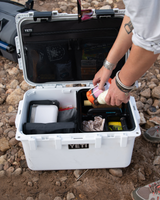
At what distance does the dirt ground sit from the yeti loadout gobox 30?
0.12m

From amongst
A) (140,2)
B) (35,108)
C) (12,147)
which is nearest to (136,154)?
(35,108)

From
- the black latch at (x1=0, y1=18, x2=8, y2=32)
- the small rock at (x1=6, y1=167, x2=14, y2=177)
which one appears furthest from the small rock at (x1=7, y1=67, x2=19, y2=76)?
the small rock at (x1=6, y1=167, x2=14, y2=177)

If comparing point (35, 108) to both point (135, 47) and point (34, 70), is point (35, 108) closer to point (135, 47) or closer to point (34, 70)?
point (34, 70)

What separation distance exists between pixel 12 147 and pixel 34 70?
2.48ft

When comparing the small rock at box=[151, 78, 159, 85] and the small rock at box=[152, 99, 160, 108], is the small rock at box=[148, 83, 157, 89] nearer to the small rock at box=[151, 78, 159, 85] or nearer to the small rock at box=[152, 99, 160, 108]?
the small rock at box=[151, 78, 159, 85]

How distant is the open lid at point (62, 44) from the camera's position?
156 cm

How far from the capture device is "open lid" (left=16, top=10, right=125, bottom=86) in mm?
1556

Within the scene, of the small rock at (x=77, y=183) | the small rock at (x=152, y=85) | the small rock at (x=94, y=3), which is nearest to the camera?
the small rock at (x=77, y=183)

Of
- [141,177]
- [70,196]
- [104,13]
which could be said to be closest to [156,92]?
[141,177]

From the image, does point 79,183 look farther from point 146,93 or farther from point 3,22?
point 3,22

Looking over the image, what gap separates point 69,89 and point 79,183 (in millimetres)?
796

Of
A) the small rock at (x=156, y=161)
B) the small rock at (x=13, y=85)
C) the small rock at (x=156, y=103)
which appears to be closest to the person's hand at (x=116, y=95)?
the small rock at (x=156, y=161)

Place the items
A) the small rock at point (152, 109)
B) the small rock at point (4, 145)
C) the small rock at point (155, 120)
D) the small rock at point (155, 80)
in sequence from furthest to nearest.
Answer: the small rock at point (155, 80) < the small rock at point (152, 109) < the small rock at point (155, 120) < the small rock at point (4, 145)

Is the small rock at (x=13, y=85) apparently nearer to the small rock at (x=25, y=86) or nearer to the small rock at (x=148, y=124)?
the small rock at (x=25, y=86)
